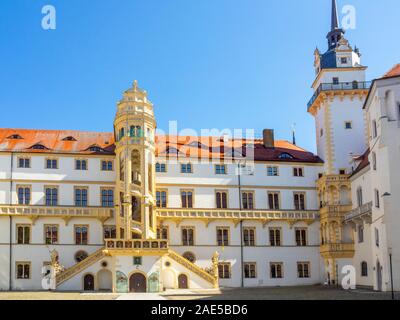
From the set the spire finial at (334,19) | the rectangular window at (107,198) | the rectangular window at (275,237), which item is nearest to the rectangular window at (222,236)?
the rectangular window at (275,237)

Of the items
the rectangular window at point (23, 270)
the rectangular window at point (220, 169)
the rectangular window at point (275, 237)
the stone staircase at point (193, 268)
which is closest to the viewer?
the stone staircase at point (193, 268)

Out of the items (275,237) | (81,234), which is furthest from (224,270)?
(81,234)

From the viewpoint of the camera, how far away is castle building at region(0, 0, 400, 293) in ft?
187

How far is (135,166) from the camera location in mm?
60125

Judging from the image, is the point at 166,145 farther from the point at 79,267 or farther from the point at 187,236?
the point at 79,267

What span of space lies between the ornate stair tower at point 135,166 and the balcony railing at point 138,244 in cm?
117

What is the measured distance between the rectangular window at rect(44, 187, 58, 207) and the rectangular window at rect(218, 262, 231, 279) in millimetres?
16478

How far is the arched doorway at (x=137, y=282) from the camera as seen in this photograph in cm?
5443

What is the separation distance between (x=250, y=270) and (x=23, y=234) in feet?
70.4

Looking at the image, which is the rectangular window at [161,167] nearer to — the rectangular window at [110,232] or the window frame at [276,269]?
the rectangular window at [110,232]

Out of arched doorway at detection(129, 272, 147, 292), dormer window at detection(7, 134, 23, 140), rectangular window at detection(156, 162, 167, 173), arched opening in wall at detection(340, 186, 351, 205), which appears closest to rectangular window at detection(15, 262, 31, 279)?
arched doorway at detection(129, 272, 147, 292)

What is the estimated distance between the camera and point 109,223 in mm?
60625
